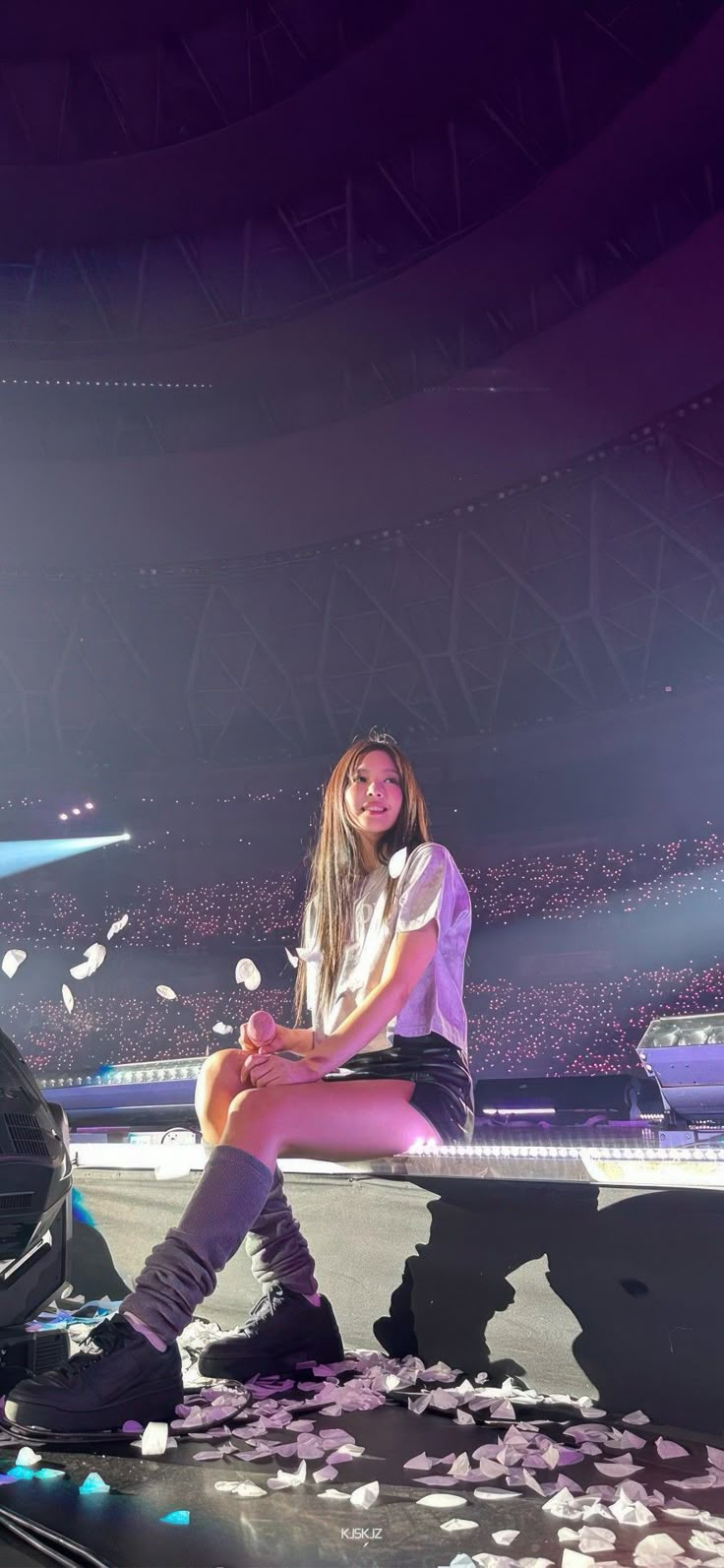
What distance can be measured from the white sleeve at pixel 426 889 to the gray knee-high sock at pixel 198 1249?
551 millimetres

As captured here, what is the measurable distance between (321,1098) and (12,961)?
25.8ft

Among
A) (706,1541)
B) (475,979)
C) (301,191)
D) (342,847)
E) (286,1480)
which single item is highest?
(301,191)

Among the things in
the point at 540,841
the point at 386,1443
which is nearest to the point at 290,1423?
the point at 386,1443

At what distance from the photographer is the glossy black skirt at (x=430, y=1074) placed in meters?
1.94

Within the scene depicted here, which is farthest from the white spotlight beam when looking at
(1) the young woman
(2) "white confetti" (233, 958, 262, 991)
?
(1) the young woman

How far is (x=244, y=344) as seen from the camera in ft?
21.5

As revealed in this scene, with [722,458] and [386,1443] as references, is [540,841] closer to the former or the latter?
[722,458]

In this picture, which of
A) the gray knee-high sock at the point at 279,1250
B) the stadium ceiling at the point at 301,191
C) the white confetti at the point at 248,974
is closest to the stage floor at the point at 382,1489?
the gray knee-high sock at the point at 279,1250

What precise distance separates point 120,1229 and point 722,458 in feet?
18.9

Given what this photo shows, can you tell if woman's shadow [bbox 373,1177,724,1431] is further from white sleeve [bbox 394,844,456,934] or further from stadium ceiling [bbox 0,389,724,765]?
stadium ceiling [bbox 0,389,724,765]

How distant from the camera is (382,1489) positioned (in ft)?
4.35

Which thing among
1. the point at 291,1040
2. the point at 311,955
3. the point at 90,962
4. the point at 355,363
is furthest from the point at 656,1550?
the point at 90,962

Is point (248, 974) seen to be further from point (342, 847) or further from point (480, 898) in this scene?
point (342, 847)

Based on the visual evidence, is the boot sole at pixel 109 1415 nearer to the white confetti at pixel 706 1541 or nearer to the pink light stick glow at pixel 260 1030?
the pink light stick glow at pixel 260 1030
